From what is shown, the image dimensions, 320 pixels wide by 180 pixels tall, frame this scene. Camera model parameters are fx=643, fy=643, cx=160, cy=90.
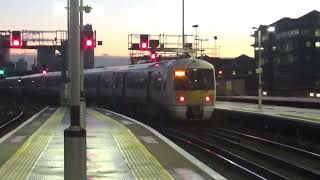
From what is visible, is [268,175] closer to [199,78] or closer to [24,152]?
[24,152]

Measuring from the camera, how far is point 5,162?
46.4 ft

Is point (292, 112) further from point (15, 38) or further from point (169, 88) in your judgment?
point (15, 38)

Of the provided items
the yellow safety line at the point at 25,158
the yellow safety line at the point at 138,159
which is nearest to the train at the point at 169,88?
the yellow safety line at the point at 138,159

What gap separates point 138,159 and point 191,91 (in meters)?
17.3

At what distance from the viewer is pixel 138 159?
14.8 meters

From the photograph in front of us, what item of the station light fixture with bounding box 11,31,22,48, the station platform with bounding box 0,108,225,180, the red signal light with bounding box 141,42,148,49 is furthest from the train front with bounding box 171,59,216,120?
the station light fixture with bounding box 11,31,22,48

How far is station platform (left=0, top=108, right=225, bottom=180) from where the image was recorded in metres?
12.5

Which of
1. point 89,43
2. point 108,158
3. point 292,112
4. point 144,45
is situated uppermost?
point 144,45

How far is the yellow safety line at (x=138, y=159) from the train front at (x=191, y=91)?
10270 mm

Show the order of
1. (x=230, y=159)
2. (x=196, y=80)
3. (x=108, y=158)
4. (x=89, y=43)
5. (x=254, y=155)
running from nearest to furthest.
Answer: (x=108, y=158)
(x=230, y=159)
(x=254, y=155)
(x=89, y=43)
(x=196, y=80)

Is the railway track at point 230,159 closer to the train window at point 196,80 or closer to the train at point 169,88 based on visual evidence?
the train at point 169,88

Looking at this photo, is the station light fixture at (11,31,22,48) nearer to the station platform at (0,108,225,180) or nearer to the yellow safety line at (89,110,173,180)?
the station platform at (0,108,225,180)

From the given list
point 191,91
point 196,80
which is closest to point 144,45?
point 196,80

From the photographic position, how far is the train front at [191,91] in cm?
3172
